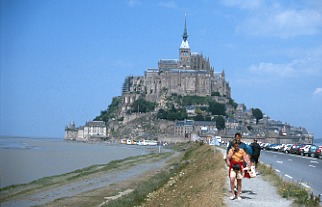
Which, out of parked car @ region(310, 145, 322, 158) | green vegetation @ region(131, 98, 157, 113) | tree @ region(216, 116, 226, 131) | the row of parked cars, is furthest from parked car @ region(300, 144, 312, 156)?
green vegetation @ region(131, 98, 157, 113)

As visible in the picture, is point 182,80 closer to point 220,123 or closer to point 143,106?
point 143,106

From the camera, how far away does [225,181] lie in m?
16.1

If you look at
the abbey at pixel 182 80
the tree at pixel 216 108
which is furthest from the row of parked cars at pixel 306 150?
the abbey at pixel 182 80

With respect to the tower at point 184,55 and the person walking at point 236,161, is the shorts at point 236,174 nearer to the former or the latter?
the person walking at point 236,161

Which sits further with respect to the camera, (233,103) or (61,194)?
(233,103)

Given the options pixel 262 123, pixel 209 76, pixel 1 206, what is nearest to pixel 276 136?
pixel 262 123

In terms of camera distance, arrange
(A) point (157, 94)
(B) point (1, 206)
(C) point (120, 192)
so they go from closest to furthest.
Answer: (B) point (1, 206) < (C) point (120, 192) < (A) point (157, 94)

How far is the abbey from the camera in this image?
16862 centimetres

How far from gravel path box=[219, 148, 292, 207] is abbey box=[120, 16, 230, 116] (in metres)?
153

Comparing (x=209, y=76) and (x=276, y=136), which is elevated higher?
(x=209, y=76)

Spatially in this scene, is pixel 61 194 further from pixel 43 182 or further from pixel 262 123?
pixel 262 123

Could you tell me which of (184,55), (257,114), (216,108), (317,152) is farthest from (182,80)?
(317,152)

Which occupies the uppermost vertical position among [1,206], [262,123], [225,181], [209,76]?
[209,76]

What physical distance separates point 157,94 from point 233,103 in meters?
28.6
